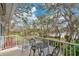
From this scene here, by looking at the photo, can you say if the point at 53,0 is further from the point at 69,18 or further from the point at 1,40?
the point at 1,40

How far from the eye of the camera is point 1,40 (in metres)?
2.06

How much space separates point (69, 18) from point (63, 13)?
83 mm

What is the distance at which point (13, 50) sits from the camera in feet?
6.77

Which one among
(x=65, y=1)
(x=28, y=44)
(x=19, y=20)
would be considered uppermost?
(x=65, y=1)

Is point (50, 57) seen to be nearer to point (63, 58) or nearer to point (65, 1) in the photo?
point (63, 58)

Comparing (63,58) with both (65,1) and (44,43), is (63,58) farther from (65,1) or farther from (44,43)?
(65,1)

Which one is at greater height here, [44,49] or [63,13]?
[63,13]

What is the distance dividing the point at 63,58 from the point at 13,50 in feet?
1.75

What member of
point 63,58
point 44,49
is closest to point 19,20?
point 44,49

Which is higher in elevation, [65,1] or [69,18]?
[65,1]

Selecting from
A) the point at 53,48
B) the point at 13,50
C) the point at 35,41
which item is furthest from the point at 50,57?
the point at 13,50

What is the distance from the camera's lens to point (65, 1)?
208 centimetres

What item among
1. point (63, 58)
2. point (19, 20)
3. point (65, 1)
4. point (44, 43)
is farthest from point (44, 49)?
point (65, 1)

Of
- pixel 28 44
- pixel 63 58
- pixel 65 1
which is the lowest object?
pixel 63 58
